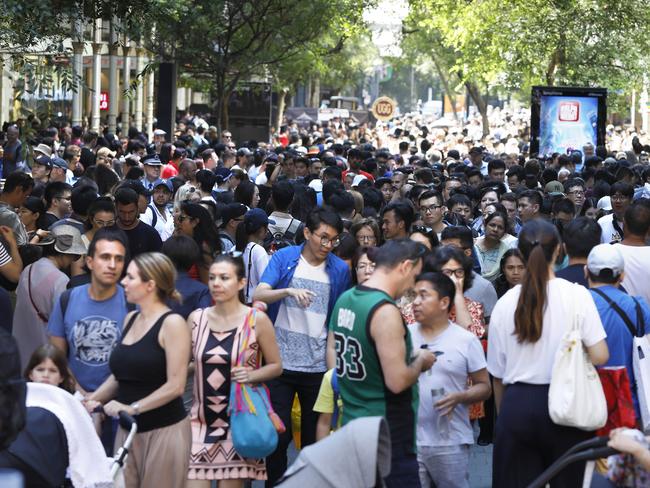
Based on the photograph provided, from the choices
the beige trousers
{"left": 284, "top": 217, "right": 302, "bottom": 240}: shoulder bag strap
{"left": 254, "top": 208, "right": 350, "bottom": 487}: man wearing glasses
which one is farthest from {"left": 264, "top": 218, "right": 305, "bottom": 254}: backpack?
the beige trousers

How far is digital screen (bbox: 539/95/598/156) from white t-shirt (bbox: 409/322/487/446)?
2091 centimetres

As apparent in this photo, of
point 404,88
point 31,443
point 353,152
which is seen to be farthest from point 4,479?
point 404,88

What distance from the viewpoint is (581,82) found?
34.3 meters

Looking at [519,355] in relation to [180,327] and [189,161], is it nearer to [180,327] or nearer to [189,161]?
[180,327]

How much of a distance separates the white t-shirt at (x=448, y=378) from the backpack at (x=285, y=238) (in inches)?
144

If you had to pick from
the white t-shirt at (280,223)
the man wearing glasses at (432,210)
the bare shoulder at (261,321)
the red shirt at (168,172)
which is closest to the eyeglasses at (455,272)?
the bare shoulder at (261,321)

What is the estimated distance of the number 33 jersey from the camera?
21.6ft

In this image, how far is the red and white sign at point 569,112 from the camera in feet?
91.7

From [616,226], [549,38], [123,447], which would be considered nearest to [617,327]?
[123,447]

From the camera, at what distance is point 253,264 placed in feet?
32.7

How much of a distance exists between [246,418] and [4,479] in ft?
8.41

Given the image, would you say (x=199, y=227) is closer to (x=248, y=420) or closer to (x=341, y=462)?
(x=248, y=420)

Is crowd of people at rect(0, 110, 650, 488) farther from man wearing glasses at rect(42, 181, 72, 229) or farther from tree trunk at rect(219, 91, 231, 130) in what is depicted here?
tree trunk at rect(219, 91, 231, 130)

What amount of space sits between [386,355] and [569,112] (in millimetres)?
22170
